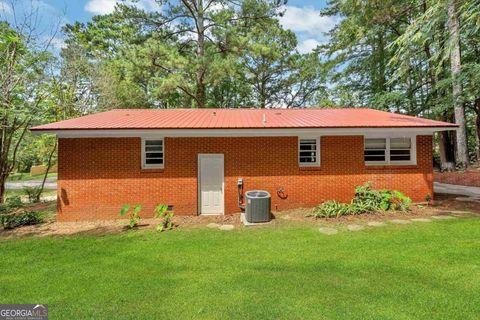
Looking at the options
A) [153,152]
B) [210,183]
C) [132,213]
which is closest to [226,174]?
[210,183]

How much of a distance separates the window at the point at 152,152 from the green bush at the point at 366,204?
5.91 meters

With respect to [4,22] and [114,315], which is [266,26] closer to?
[4,22]

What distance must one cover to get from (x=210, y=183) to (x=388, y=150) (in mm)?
7051

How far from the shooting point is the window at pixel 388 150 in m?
10.4

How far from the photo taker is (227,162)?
993 centimetres

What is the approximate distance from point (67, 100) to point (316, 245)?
15.3 metres

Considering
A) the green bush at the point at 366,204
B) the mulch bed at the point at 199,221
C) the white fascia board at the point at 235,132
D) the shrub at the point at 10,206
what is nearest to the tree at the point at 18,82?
the white fascia board at the point at 235,132

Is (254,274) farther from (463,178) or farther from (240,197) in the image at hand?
(463,178)

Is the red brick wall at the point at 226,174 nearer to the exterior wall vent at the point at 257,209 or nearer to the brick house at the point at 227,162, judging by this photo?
the brick house at the point at 227,162

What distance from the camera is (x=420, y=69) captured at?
23.0 metres

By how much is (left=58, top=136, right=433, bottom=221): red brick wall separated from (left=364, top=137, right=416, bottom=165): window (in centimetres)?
31

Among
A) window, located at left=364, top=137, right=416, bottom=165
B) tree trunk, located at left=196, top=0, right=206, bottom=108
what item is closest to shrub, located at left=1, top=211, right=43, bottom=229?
window, located at left=364, top=137, right=416, bottom=165

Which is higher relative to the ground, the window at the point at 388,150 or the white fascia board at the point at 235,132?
the white fascia board at the point at 235,132

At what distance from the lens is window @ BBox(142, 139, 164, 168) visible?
9.84m
